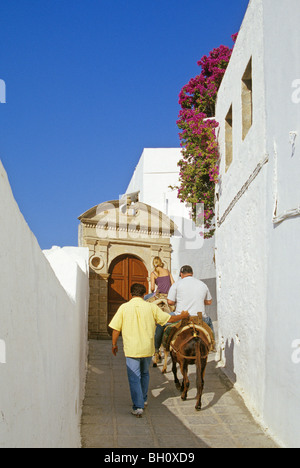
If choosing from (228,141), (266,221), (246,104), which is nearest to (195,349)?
(266,221)

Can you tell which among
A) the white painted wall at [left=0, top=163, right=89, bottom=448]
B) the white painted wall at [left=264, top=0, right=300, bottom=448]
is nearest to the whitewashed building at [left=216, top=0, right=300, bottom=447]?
the white painted wall at [left=264, top=0, right=300, bottom=448]

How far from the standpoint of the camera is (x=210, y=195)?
421 inches

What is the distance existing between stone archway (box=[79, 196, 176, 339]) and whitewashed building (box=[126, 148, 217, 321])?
0.49m

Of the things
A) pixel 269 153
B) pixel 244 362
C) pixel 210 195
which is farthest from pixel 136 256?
pixel 269 153

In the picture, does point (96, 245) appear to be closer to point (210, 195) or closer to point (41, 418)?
point (210, 195)

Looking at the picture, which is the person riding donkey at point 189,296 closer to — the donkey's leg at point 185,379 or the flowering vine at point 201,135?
the donkey's leg at point 185,379

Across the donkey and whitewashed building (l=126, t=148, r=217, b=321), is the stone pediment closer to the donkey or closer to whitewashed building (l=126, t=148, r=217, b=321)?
whitewashed building (l=126, t=148, r=217, b=321)

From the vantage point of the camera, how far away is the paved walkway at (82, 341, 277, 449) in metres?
5.10

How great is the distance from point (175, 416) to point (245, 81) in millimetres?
4790

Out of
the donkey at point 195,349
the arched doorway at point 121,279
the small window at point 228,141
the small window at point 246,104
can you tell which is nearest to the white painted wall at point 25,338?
the donkey at point 195,349

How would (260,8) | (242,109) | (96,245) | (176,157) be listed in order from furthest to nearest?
(176,157) → (96,245) → (242,109) → (260,8)

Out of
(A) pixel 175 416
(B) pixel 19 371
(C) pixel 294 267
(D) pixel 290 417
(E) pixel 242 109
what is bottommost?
(A) pixel 175 416

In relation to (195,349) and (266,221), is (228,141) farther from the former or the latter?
(195,349)

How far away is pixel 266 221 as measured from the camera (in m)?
5.86
